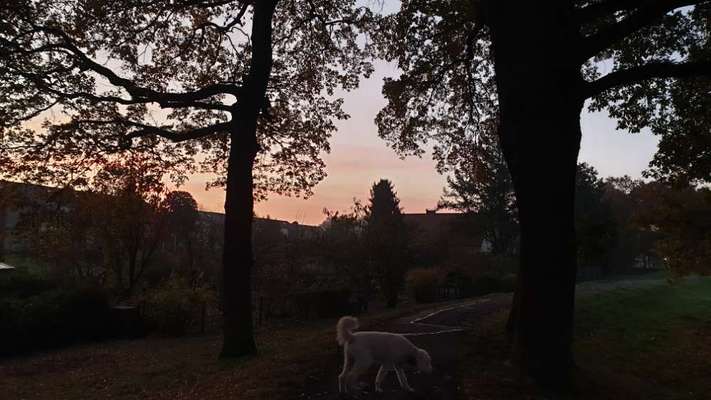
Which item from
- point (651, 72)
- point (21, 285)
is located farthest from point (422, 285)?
point (651, 72)

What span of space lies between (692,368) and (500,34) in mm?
9719

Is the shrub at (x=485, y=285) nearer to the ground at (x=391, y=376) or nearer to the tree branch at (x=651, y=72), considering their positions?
the ground at (x=391, y=376)

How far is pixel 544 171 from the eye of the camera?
8.55 meters

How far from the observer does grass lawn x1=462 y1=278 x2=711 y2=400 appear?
854 cm

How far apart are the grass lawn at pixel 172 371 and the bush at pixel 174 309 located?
121 centimetres

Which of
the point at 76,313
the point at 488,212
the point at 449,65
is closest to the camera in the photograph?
the point at 449,65

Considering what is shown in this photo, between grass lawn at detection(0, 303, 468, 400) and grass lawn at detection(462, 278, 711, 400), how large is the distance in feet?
9.42

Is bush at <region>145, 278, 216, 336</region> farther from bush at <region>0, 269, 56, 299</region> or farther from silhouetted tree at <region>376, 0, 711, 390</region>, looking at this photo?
silhouetted tree at <region>376, 0, 711, 390</region>

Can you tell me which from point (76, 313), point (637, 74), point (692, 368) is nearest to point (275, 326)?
point (76, 313)

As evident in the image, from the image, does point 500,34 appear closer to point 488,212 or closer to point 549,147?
point 549,147

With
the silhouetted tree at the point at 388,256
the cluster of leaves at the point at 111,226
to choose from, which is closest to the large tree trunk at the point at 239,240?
the cluster of leaves at the point at 111,226

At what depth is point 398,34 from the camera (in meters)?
17.1

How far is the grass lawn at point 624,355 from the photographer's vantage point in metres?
8.54

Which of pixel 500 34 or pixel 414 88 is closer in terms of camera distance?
pixel 500 34
